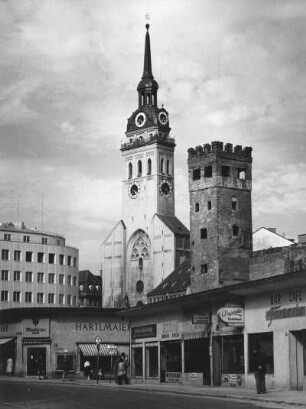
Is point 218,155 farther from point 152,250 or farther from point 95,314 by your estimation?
point 152,250

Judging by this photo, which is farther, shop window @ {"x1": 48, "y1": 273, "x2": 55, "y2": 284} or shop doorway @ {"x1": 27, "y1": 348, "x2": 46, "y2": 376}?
shop window @ {"x1": 48, "y1": 273, "x2": 55, "y2": 284}

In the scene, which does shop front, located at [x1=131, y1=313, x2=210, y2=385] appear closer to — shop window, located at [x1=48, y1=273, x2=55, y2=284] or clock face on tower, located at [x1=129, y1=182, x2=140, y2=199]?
shop window, located at [x1=48, y1=273, x2=55, y2=284]

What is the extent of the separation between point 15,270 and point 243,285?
302 feet

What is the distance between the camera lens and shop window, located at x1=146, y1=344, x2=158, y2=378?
5478cm

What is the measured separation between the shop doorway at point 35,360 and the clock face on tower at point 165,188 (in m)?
69.7

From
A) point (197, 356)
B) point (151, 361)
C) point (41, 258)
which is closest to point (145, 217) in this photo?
point (41, 258)

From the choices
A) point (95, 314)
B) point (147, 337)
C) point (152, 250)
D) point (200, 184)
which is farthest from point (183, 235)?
point (147, 337)

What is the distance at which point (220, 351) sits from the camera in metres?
46.5

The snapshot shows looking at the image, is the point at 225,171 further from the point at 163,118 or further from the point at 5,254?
the point at 163,118

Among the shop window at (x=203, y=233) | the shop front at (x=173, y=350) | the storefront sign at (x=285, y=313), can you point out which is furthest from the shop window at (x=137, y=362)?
the shop window at (x=203, y=233)

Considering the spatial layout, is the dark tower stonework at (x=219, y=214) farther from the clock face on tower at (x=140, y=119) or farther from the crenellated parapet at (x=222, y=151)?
the clock face on tower at (x=140, y=119)

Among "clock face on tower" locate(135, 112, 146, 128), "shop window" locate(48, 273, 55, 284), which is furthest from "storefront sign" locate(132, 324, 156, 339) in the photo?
"clock face on tower" locate(135, 112, 146, 128)

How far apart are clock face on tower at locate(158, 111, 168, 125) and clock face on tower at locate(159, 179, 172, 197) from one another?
Result: 34.8ft

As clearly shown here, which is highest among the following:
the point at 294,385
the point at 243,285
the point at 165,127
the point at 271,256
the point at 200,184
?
the point at 165,127
